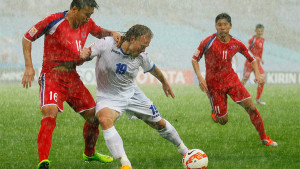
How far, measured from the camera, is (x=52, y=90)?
6.04 metres

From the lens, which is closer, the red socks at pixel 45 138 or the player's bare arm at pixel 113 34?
the red socks at pixel 45 138

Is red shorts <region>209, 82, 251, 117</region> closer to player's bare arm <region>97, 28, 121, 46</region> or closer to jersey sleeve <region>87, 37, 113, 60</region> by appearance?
player's bare arm <region>97, 28, 121, 46</region>

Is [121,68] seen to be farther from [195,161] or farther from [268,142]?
[268,142]

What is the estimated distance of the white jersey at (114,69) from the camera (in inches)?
242

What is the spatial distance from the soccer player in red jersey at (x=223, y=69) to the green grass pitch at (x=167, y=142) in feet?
1.56

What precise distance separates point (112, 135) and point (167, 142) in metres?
2.88

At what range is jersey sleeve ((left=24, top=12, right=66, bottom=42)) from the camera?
6.00m

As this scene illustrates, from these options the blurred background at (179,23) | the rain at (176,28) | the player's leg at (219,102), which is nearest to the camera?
Answer: the player's leg at (219,102)

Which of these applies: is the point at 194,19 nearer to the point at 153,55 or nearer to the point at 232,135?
the point at 153,55

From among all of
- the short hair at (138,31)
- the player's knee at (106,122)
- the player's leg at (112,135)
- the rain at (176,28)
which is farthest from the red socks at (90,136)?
the rain at (176,28)

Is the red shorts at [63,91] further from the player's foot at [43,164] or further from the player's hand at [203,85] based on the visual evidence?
the player's hand at [203,85]

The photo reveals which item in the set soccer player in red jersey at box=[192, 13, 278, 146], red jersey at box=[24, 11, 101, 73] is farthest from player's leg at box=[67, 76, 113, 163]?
soccer player in red jersey at box=[192, 13, 278, 146]

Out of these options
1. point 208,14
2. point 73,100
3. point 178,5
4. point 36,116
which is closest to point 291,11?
point 208,14

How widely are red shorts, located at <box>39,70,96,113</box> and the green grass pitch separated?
792 mm
